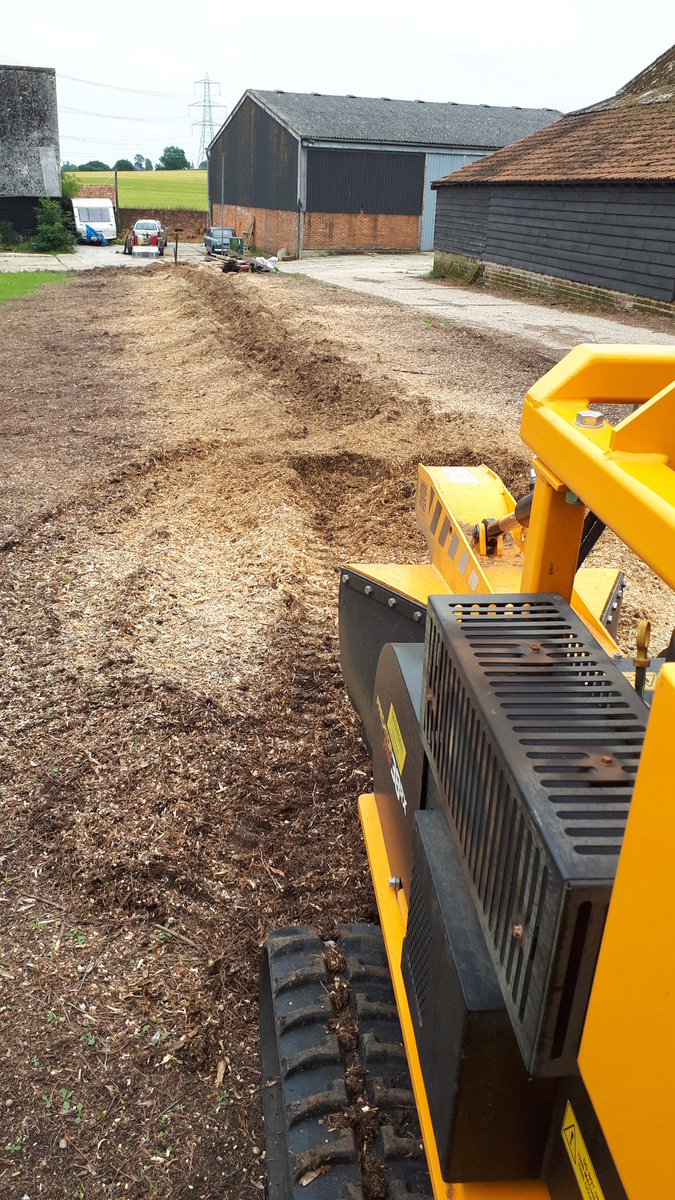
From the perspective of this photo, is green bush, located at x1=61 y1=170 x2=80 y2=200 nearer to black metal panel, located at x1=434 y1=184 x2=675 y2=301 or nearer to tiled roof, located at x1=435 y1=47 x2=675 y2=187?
black metal panel, located at x1=434 y1=184 x2=675 y2=301

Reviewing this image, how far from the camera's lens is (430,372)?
1210 centimetres

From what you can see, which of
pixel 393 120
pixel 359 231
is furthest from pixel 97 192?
pixel 359 231

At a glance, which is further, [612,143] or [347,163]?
[347,163]

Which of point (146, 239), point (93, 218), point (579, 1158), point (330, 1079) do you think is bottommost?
point (146, 239)

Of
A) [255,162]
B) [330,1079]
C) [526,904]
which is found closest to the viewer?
[526,904]

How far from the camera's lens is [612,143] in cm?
1950

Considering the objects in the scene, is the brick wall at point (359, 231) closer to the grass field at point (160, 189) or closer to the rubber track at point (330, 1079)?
the grass field at point (160, 189)

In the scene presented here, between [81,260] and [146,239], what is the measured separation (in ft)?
15.2

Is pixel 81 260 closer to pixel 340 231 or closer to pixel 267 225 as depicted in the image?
pixel 267 225

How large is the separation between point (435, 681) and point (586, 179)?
62.9 feet

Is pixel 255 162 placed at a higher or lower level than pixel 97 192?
higher

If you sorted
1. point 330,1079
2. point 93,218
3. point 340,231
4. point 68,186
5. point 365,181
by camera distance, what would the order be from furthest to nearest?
point 68,186, point 93,218, point 340,231, point 365,181, point 330,1079

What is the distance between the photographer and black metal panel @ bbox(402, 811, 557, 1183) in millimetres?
1510

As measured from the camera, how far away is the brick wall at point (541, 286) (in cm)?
1758
